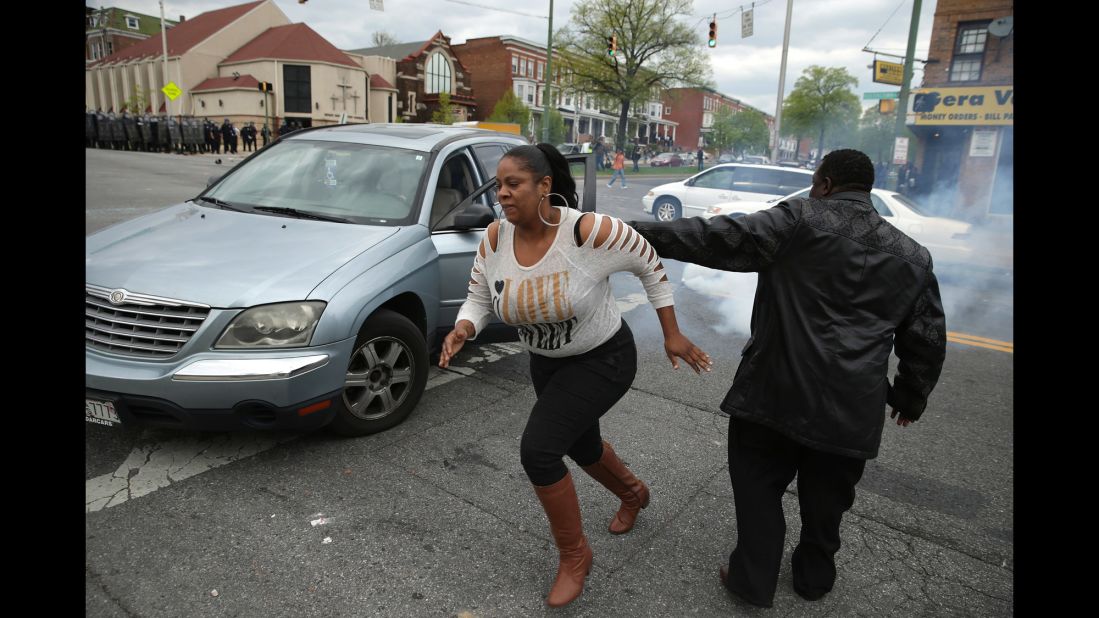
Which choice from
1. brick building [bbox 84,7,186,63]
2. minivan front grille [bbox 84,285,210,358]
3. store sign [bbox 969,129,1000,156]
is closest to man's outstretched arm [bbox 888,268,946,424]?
minivan front grille [bbox 84,285,210,358]

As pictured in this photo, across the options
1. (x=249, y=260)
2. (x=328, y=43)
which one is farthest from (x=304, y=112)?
(x=249, y=260)

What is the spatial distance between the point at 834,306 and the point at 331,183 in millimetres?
3402

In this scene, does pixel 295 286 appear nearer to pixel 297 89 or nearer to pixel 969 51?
→ pixel 969 51

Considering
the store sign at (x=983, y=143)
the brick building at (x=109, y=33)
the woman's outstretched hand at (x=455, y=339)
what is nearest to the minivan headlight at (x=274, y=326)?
the woman's outstretched hand at (x=455, y=339)

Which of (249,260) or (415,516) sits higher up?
(249,260)

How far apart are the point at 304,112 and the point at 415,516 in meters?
53.6

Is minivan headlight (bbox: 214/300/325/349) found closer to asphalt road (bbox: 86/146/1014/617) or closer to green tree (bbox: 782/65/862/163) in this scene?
asphalt road (bbox: 86/146/1014/617)

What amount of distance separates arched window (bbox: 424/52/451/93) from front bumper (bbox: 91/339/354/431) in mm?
62569

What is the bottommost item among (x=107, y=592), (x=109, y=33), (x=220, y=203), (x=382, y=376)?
(x=107, y=592)

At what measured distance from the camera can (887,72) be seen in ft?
71.4

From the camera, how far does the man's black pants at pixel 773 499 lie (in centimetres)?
256

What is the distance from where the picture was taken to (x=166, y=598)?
248 cm

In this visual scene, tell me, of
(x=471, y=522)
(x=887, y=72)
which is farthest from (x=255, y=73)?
(x=471, y=522)
